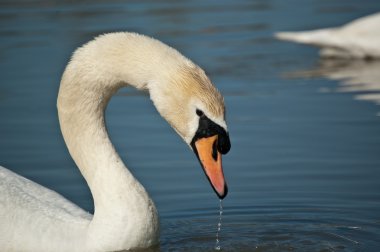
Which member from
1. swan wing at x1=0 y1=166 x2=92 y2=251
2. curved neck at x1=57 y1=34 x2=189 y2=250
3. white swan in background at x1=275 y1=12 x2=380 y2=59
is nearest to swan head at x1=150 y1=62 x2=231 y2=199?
curved neck at x1=57 y1=34 x2=189 y2=250

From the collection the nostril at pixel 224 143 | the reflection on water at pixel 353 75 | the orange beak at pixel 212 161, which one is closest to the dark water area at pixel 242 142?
the reflection on water at pixel 353 75

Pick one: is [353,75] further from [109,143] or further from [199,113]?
[199,113]

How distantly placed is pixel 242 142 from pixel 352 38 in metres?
3.77

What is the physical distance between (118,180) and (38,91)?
4.46 meters

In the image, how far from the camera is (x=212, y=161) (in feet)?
19.1

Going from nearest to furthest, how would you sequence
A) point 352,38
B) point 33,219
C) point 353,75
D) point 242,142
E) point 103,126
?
point 33,219
point 103,126
point 242,142
point 353,75
point 352,38

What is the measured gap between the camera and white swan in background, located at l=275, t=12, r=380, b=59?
11914 mm

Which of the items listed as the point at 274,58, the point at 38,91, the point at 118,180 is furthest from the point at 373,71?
the point at 118,180

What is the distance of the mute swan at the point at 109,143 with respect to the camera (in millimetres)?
5742

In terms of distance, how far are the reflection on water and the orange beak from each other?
4.12m

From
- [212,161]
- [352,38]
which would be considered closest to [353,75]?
[352,38]

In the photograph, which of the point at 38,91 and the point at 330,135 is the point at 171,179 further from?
the point at 38,91

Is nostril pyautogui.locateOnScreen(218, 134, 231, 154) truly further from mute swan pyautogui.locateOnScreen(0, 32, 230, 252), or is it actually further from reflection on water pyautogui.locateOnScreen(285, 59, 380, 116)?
reflection on water pyautogui.locateOnScreen(285, 59, 380, 116)

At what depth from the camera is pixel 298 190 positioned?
7727 mm
